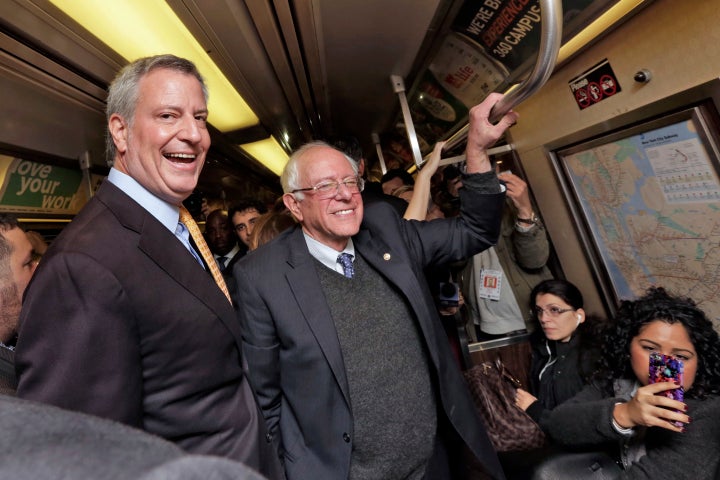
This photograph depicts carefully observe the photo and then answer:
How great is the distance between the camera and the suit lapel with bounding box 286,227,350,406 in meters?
1.37

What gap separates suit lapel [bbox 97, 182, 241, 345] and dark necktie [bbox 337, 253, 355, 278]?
1.86 feet

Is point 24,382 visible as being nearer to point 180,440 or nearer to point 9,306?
point 180,440

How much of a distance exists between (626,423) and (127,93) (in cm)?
224

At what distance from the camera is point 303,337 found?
4.59 feet

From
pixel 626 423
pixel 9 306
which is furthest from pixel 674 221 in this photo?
pixel 9 306

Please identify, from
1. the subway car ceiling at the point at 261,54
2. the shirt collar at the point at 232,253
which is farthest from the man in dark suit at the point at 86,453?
the shirt collar at the point at 232,253

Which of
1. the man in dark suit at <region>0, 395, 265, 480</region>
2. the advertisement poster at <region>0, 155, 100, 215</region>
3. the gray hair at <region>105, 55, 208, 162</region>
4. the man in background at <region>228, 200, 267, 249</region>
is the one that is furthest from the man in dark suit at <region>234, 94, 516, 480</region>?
the advertisement poster at <region>0, 155, 100, 215</region>

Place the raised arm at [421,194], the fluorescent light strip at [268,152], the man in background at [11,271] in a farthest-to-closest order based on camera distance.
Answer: the fluorescent light strip at [268,152], the raised arm at [421,194], the man in background at [11,271]

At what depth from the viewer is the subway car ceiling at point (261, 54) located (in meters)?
1.64

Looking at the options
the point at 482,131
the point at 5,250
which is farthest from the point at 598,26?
the point at 5,250

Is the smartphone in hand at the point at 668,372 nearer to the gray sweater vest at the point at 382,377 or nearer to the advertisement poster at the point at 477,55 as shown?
the gray sweater vest at the point at 382,377

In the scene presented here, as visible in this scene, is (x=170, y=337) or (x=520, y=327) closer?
(x=170, y=337)

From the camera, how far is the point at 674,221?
169 cm

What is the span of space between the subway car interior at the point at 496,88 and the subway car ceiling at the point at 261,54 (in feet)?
0.04
